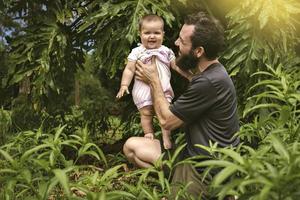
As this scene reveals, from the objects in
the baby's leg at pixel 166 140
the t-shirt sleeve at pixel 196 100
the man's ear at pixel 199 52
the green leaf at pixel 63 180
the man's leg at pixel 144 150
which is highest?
the man's ear at pixel 199 52

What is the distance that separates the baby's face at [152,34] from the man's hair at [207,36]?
1.77 ft

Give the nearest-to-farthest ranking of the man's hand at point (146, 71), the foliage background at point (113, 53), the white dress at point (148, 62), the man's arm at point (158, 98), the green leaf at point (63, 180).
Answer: the green leaf at point (63, 180) → the man's arm at point (158, 98) → the man's hand at point (146, 71) → the white dress at point (148, 62) → the foliage background at point (113, 53)

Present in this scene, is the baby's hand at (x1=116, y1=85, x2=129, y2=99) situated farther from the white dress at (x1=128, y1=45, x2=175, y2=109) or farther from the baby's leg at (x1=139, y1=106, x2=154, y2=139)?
the baby's leg at (x1=139, y1=106, x2=154, y2=139)

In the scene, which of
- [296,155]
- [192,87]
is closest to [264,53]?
[192,87]

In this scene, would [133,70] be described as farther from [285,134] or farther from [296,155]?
[296,155]

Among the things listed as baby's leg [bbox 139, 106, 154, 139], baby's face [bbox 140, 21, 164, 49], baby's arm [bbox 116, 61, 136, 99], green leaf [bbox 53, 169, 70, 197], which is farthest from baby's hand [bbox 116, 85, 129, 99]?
green leaf [bbox 53, 169, 70, 197]

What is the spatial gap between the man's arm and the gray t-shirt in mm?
70

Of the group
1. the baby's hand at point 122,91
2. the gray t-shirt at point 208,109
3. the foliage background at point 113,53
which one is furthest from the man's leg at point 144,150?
the gray t-shirt at point 208,109

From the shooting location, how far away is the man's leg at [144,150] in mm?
4133

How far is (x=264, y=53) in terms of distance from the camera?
540 cm

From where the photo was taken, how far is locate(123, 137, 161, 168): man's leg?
13.6ft

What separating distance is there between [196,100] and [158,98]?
→ 41 cm

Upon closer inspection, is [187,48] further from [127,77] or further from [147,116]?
[147,116]

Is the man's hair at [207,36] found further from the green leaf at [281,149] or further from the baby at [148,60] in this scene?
the green leaf at [281,149]
